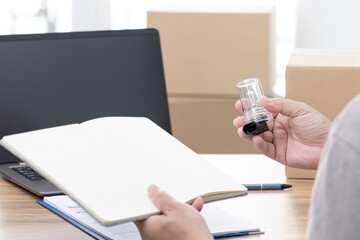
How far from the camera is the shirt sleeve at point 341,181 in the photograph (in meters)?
0.51

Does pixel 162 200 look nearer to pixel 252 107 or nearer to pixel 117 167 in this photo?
pixel 117 167

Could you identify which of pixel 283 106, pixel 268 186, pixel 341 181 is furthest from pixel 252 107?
pixel 341 181

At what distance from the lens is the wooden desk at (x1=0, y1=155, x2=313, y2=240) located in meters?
1.08

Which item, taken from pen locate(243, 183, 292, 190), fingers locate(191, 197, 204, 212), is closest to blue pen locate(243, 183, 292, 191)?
pen locate(243, 183, 292, 190)

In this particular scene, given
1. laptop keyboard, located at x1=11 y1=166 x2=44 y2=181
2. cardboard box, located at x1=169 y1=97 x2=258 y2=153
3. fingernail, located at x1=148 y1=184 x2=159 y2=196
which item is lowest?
cardboard box, located at x1=169 y1=97 x2=258 y2=153

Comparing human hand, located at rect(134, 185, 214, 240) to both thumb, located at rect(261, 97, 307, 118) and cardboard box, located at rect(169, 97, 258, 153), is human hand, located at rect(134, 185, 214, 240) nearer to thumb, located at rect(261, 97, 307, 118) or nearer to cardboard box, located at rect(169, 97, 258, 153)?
thumb, located at rect(261, 97, 307, 118)

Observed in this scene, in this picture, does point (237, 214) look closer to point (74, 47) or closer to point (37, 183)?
point (37, 183)

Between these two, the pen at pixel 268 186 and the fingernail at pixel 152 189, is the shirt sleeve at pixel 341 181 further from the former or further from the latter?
the pen at pixel 268 186

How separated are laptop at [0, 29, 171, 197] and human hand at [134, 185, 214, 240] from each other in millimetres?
442

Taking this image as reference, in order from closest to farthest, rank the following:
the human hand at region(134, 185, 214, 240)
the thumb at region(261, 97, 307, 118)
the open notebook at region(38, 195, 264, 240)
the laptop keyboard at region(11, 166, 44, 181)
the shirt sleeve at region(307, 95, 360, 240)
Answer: the shirt sleeve at region(307, 95, 360, 240), the human hand at region(134, 185, 214, 240), the open notebook at region(38, 195, 264, 240), the thumb at region(261, 97, 307, 118), the laptop keyboard at region(11, 166, 44, 181)

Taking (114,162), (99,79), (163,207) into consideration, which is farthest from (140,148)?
(99,79)

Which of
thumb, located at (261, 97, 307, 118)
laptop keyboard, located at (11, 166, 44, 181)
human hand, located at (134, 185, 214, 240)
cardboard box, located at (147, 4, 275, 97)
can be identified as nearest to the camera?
human hand, located at (134, 185, 214, 240)

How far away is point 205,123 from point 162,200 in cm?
165

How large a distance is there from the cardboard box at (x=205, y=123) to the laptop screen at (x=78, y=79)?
104cm
